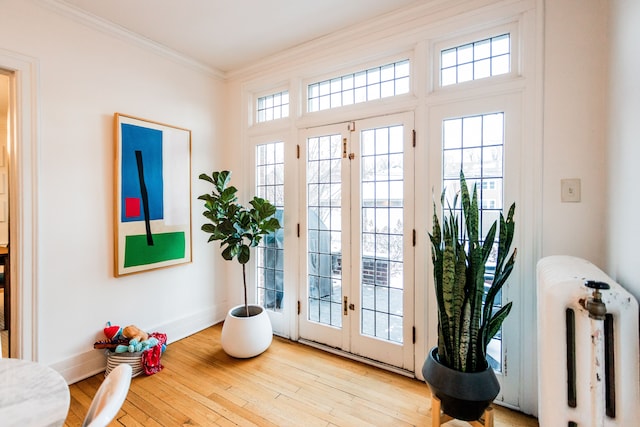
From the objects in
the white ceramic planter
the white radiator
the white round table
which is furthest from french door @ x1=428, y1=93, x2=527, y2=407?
the white round table

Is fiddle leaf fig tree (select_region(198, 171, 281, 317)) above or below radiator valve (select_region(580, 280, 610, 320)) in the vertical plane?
above

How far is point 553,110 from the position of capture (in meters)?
1.79

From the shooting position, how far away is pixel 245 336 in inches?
99.2

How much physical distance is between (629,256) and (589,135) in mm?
772

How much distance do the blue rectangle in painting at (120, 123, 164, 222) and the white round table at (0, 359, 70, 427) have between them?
1619 mm

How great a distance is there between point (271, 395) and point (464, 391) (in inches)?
48.9

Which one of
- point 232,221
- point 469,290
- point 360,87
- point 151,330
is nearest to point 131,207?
point 232,221

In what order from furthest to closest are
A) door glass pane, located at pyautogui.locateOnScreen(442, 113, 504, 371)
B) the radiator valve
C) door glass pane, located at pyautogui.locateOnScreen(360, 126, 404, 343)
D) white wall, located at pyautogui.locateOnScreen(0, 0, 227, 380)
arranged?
door glass pane, located at pyautogui.locateOnScreen(360, 126, 404, 343) < white wall, located at pyautogui.locateOnScreen(0, 0, 227, 380) < door glass pane, located at pyautogui.locateOnScreen(442, 113, 504, 371) < the radiator valve

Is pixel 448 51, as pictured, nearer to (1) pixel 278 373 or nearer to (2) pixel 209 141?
(2) pixel 209 141

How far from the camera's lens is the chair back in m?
0.81

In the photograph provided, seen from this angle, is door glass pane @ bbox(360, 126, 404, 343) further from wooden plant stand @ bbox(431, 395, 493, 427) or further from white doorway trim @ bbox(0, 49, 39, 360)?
white doorway trim @ bbox(0, 49, 39, 360)

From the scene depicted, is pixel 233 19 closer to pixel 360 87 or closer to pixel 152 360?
pixel 360 87

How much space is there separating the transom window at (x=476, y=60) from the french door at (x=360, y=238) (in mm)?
413

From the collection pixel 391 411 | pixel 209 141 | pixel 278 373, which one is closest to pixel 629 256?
pixel 391 411
